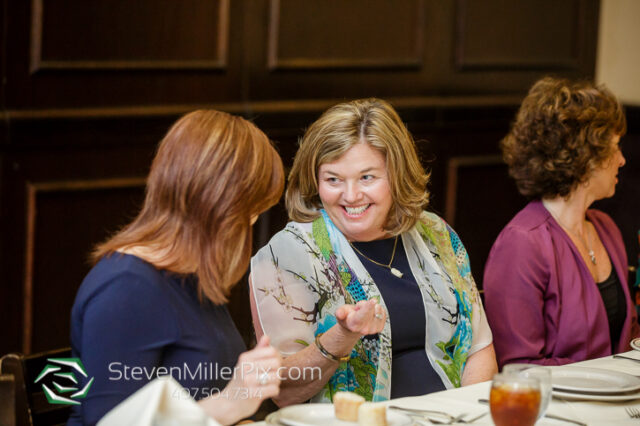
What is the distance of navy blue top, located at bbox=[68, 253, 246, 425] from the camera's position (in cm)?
165

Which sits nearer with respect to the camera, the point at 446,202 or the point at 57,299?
the point at 57,299

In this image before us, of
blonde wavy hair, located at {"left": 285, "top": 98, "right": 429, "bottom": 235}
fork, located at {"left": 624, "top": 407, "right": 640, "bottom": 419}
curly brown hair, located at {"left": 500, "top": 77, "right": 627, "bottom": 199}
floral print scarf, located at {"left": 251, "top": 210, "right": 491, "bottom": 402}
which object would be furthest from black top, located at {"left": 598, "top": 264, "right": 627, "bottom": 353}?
fork, located at {"left": 624, "top": 407, "right": 640, "bottom": 419}

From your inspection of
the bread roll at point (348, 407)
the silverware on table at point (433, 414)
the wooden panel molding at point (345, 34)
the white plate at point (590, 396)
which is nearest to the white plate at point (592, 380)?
the white plate at point (590, 396)

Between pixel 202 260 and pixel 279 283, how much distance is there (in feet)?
1.74

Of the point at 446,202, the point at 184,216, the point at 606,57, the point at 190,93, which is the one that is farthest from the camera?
the point at 606,57

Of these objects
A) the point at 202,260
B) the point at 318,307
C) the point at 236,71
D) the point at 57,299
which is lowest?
the point at 57,299

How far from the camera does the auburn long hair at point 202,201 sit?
5.70 ft

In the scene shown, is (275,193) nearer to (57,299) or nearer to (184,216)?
(184,216)

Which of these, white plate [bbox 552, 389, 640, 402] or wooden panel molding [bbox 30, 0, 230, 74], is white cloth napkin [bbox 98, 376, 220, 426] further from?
wooden panel molding [bbox 30, 0, 230, 74]

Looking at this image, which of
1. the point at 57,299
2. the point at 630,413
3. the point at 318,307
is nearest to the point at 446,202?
the point at 57,299

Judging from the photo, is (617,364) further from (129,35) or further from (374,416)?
(129,35)

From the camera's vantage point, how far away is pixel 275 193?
1836 mm

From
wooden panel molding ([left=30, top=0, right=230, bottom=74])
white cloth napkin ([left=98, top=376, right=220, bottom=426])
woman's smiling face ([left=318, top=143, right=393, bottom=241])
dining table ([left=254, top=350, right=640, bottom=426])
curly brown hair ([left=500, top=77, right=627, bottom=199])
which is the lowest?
dining table ([left=254, top=350, right=640, bottom=426])

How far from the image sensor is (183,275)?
1769mm
